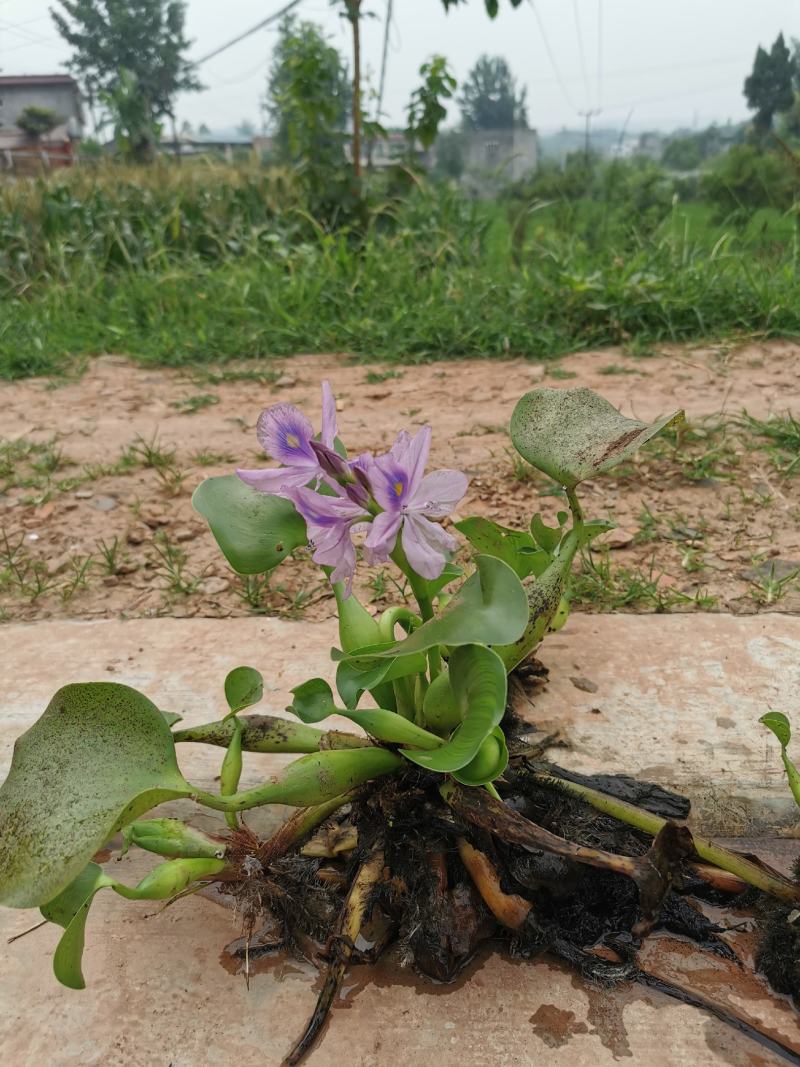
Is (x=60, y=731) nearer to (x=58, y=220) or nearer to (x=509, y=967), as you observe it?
(x=509, y=967)

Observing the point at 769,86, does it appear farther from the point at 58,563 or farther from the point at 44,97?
the point at 44,97

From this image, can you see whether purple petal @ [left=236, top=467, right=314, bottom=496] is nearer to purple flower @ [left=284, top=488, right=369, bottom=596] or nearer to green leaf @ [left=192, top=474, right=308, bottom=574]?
purple flower @ [left=284, top=488, right=369, bottom=596]

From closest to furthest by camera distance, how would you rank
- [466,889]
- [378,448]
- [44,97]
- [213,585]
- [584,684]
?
1. [466,889]
2. [584,684]
3. [213,585]
4. [378,448]
5. [44,97]

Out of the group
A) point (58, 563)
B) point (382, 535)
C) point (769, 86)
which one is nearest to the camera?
point (382, 535)

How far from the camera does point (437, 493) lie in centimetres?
94

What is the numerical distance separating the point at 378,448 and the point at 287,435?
5.63 feet

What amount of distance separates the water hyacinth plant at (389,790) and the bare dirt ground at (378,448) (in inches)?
29.0

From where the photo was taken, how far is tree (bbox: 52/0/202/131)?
52719mm

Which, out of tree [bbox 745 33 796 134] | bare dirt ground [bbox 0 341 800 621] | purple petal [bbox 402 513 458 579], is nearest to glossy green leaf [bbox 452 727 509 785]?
purple petal [bbox 402 513 458 579]

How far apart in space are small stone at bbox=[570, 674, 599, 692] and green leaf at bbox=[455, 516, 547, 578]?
265 mm

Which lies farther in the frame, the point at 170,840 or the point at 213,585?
the point at 213,585

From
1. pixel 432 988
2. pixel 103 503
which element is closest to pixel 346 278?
pixel 103 503

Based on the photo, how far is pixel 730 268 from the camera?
3.79 m

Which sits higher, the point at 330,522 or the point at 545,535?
the point at 330,522
